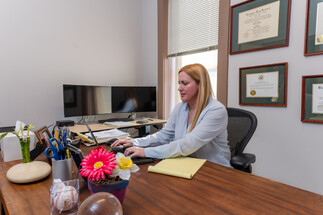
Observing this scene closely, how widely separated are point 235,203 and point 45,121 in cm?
266

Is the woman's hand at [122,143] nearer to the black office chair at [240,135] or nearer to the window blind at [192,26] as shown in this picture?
the black office chair at [240,135]

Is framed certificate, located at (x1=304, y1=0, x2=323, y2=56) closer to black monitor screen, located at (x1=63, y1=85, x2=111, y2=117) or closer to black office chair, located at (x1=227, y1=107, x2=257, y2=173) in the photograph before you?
black office chair, located at (x1=227, y1=107, x2=257, y2=173)

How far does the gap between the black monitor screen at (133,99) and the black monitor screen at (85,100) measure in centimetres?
11

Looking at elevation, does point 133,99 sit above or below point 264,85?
below

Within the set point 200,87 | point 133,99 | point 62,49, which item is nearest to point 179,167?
point 200,87

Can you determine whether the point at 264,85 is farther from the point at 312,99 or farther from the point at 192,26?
the point at 192,26

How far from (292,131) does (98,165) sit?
1.89 metres

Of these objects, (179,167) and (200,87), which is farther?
(200,87)

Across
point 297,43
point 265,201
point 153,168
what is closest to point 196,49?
point 297,43

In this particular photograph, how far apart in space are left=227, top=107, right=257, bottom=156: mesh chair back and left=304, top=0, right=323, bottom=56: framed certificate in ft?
2.86

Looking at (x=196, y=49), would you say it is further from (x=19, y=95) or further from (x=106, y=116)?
(x=19, y=95)

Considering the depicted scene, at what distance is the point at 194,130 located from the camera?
124 centimetres

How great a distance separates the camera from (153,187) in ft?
2.60

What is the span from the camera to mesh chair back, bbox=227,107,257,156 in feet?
4.45
